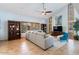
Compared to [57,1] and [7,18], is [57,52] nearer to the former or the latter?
[57,1]

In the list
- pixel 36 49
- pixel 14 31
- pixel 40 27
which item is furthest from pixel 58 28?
pixel 14 31

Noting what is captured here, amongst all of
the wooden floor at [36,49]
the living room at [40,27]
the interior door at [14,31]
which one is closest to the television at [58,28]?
the living room at [40,27]

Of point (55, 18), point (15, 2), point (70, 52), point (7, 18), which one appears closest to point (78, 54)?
point (70, 52)

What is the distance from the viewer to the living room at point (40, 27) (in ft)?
9.91

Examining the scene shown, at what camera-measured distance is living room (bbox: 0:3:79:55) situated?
3020mm

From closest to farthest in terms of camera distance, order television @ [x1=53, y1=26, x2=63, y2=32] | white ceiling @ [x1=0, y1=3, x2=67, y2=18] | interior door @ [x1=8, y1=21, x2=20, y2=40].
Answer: white ceiling @ [x1=0, y1=3, x2=67, y2=18]
television @ [x1=53, y1=26, x2=63, y2=32]
interior door @ [x1=8, y1=21, x2=20, y2=40]

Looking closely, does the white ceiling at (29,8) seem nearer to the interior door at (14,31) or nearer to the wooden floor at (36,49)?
the interior door at (14,31)

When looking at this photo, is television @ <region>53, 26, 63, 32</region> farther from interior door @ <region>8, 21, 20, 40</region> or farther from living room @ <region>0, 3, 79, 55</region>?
interior door @ <region>8, 21, 20, 40</region>

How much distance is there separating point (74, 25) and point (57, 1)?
0.89m

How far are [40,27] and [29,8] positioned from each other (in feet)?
2.30

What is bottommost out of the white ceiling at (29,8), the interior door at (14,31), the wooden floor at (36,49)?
the wooden floor at (36,49)

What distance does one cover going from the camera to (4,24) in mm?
3623

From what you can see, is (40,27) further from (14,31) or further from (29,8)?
(14,31)

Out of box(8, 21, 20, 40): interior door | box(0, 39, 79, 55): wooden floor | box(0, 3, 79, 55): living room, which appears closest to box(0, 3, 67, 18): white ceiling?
box(0, 3, 79, 55): living room
